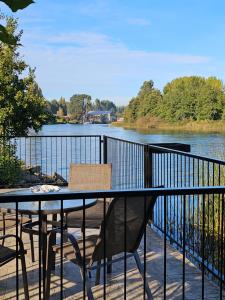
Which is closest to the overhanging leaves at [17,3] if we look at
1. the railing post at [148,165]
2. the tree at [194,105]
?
the railing post at [148,165]

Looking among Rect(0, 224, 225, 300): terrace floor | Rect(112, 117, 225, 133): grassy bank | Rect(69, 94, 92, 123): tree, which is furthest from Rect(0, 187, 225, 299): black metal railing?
Rect(69, 94, 92, 123): tree

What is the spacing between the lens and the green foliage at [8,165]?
27.5 ft

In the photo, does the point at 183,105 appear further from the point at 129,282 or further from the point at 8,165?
the point at 129,282

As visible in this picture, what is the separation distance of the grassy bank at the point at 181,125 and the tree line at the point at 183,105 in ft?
2.69

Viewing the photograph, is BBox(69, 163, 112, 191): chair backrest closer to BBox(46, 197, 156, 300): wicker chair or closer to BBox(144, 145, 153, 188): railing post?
BBox(144, 145, 153, 188): railing post

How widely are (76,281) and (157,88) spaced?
2138 inches

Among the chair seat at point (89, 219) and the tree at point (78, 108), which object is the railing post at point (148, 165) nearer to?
the chair seat at point (89, 219)

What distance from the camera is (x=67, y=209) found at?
3.02 metres

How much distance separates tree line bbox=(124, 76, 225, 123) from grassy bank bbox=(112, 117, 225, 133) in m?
0.82

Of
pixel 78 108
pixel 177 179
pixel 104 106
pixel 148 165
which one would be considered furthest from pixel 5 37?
pixel 104 106

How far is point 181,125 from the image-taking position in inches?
1439

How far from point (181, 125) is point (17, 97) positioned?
28.2 meters

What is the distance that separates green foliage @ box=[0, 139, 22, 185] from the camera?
27.5 ft

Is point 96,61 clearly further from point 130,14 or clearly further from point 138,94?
point 138,94
